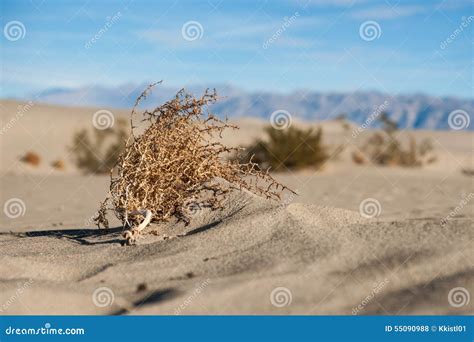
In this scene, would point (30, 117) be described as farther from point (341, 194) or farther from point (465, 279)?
point (465, 279)

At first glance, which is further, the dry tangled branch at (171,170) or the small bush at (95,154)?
the small bush at (95,154)

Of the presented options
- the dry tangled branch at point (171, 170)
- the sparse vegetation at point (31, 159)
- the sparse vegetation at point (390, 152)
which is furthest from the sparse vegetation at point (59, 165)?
the dry tangled branch at point (171, 170)

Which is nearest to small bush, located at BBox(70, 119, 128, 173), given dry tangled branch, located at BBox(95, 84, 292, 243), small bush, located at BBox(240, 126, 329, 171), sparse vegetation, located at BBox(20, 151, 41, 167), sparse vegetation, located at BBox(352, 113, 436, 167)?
sparse vegetation, located at BBox(20, 151, 41, 167)

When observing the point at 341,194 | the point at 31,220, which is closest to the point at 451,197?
the point at 341,194

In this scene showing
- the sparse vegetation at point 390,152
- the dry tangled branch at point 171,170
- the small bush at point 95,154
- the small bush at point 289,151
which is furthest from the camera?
the sparse vegetation at point 390,152

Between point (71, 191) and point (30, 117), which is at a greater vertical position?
point (30, 117)

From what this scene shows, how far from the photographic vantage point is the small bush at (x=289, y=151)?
642 inches

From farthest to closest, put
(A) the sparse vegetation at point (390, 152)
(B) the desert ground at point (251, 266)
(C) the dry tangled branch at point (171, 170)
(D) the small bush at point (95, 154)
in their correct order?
(A) the sparse vegetation at point (390, 152) < (D) the small bush at point (95, 154) < (C) the dry tangled branch at point (171, 170) < (B) the desert ground at point (251, 266)

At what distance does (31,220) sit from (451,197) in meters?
6.01

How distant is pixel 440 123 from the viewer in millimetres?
172375

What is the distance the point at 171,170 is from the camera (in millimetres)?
5133

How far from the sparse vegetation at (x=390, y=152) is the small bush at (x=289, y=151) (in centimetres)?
282

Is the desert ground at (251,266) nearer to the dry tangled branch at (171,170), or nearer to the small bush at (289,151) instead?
the dry tangled branch at (171,170)

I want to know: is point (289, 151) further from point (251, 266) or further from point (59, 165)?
point (251, 266)
